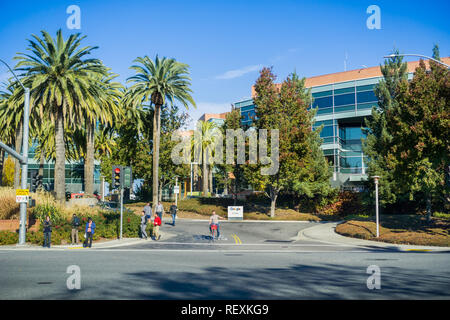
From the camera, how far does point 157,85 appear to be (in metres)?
38.0

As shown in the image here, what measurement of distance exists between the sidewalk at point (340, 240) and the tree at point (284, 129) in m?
6.41

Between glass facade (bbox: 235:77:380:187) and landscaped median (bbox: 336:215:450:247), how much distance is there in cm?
1564

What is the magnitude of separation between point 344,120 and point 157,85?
24.3 metres

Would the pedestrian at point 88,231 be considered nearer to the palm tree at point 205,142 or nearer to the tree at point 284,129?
the tree at point 284,129

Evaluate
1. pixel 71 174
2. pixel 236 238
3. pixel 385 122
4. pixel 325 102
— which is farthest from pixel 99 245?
pixel 71 174

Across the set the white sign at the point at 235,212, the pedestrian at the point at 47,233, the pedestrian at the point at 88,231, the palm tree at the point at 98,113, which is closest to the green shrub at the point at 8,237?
the pedestrian at the point at 47,233

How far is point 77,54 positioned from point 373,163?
82.6ft

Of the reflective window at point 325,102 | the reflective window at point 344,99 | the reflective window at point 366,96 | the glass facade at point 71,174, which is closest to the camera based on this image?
the reflective window at point 366,96

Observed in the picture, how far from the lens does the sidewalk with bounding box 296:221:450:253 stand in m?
20.6

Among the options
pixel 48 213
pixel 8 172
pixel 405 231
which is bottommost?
pixel 405 231

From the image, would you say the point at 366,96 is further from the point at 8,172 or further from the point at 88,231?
the point at 8,172

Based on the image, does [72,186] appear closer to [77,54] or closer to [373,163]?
[77,54]

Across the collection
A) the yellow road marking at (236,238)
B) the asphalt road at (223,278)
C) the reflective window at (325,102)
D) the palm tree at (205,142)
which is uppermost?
the reflective window at (325,102)

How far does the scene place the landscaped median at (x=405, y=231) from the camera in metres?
21.8
